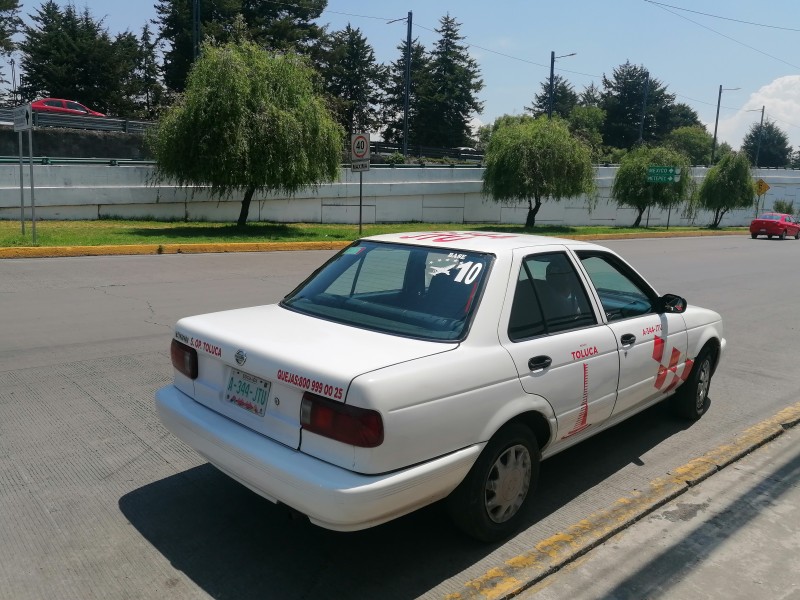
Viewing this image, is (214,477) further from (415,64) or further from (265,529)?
(415,64)

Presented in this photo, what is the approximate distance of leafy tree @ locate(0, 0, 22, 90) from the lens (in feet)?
182

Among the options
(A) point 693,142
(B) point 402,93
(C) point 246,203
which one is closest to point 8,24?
(B) point 402,93

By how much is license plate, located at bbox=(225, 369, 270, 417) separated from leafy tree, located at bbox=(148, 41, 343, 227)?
17.4 m

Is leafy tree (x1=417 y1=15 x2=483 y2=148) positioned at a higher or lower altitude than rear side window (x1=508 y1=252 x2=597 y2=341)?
higher

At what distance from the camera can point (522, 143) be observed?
31.5 meters

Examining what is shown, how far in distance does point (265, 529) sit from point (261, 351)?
99 centimetres

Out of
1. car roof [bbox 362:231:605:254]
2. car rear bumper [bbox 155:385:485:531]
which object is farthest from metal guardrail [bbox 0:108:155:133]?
car rear bumper [bbox 155:385:485:531]

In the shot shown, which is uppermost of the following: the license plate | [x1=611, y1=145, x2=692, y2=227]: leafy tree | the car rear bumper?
[x1=611, y1=145, x2=692, y2=227]: leafy tree

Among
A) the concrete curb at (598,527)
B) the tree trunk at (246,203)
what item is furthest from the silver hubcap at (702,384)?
the tree trunk at (246,203)

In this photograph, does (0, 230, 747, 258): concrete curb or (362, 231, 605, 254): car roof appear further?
→ (0, 230, 747, 258): concrete curb

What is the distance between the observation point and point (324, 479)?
2971mm

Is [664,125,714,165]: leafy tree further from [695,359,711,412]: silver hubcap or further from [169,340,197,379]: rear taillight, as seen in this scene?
[169,340,197,379]: rear taillight

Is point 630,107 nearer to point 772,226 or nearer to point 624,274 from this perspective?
point 772,226

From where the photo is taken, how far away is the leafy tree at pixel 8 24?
55.4m
